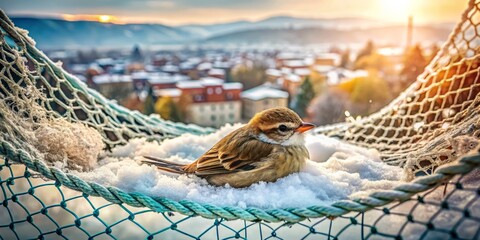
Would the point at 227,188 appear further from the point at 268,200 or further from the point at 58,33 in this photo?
the point at 58,33

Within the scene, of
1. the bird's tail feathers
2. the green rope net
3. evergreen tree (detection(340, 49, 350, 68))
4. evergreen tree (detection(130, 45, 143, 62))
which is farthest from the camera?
evergreen tree (detection(130, 45, 143, 62))

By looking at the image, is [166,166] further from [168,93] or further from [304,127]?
[168,93]

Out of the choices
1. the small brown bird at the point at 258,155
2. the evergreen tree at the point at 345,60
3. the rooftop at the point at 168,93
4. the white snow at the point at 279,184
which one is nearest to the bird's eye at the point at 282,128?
the small brown bird at the point at 258,155

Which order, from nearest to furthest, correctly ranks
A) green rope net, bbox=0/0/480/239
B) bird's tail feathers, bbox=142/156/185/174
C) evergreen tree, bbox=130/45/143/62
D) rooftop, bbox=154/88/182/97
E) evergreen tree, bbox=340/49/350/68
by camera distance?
green rope net, bbox=0/0/480/239 → bird's tail feathers, bbox=142/156/185/174 → rooftop, bbox=154/88/182/97 → evergreen tree, bbox=340/49/350/68 → evergreen tree, bbox=130/45/143/62

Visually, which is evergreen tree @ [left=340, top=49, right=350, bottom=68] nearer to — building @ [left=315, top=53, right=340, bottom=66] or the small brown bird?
building @ [left=315, top=53, right=340, bottom=66]

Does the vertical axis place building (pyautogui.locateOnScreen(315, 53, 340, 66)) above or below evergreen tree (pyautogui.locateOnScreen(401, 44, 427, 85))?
below

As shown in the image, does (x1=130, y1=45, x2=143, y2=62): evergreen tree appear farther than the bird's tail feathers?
Yes

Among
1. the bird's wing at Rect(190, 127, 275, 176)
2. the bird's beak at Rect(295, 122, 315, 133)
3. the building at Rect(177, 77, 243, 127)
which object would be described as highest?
the bird's beak at Rect(295, 122, 315, 133)

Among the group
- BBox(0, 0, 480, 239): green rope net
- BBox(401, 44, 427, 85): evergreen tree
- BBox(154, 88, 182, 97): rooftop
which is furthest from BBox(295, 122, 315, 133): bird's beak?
BBox(154, 88, 182, 97): rooftop
